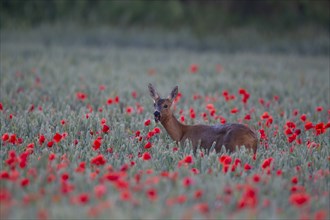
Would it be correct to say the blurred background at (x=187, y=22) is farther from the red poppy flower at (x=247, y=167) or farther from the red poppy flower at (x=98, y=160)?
the red poppy flower at (x=98, y=160)

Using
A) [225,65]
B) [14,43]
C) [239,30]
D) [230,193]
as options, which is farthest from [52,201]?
[239,30]

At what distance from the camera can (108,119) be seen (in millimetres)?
8734

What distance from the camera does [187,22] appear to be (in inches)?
1096

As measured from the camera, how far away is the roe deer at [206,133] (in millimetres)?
6977

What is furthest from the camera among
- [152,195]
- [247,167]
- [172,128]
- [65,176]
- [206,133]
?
[172,128]

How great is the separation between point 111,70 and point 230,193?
12061mm

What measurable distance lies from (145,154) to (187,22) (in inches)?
889

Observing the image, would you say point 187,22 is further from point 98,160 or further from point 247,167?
point 98,160

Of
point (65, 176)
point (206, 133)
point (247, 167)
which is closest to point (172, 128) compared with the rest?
point (206, 133)

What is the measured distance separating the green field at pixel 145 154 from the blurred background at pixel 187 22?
884 cm

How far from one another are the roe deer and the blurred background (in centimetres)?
1701

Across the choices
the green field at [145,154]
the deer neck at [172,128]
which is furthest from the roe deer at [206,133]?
the green field at [145,154]

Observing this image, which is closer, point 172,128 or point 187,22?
point 172,128

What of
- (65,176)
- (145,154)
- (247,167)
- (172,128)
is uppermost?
(172,128)
